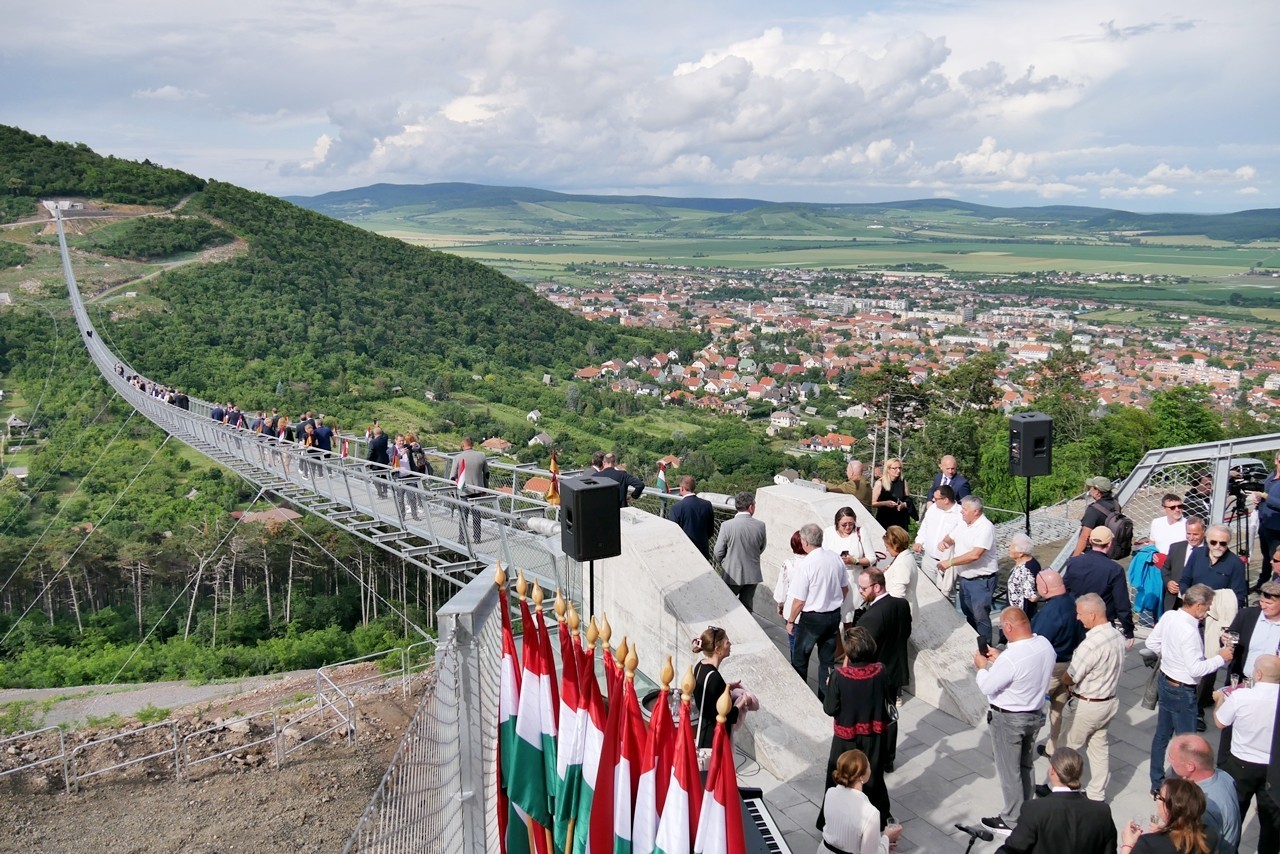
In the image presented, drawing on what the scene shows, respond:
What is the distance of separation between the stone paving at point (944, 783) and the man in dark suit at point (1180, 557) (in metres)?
0.88

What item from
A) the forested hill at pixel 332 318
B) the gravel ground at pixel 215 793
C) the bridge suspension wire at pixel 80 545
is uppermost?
the forested hill at pixel 332 318

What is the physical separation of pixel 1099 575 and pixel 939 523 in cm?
132

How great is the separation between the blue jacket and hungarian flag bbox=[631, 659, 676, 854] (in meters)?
2.46

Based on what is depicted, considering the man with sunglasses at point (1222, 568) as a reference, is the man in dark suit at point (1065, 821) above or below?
below

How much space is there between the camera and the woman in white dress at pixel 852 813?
3.82 metres

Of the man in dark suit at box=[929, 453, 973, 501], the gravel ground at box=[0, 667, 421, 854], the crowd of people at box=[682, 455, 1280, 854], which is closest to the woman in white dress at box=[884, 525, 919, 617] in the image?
the crowd of people at box=[682, 455, 1280, 854]

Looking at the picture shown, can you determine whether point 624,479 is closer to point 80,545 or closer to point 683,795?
point 683,795

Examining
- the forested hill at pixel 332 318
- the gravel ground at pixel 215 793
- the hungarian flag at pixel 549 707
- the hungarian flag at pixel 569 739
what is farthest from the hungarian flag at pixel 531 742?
the forested hill at pixel 332 318

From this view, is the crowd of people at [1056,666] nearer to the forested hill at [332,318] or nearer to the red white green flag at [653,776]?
the red white green flag at [653,776]

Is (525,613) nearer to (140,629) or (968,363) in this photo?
(140,629)

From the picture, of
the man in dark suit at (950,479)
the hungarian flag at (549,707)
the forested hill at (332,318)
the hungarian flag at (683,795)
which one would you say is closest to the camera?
the hungarian flag at (683,795)

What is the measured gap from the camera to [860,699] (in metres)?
4.40

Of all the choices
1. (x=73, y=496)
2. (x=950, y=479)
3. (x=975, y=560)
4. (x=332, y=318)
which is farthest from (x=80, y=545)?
(x=975, y=560)

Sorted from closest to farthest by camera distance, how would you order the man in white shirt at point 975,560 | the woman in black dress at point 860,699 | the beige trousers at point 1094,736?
the woman in black dress at point 860,699
the beige trousers at point 1094,736
the man in white shirt at point 975,560
